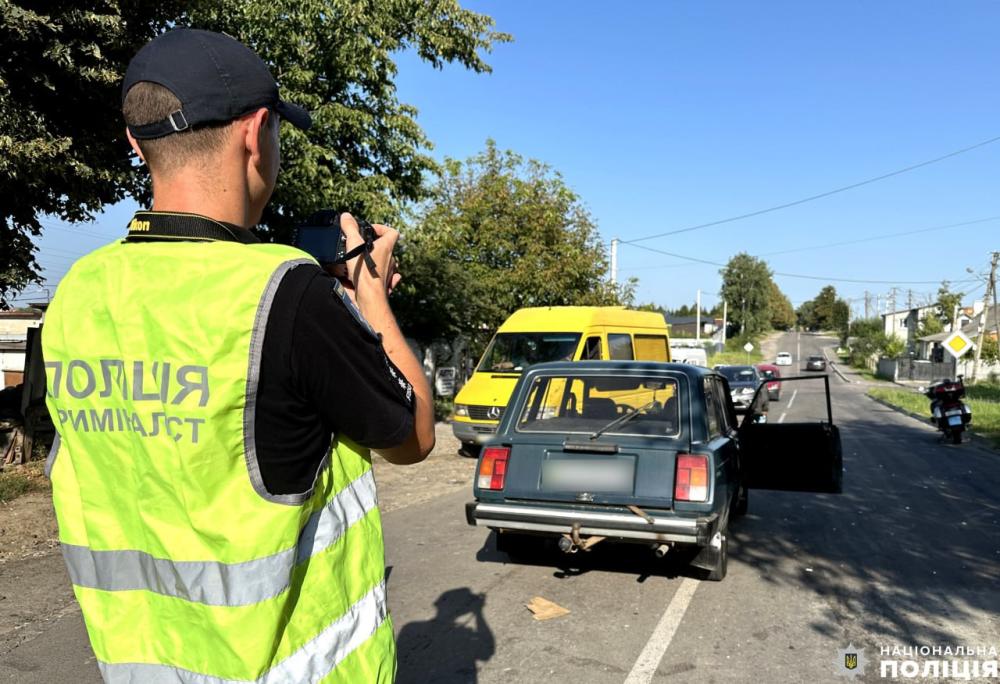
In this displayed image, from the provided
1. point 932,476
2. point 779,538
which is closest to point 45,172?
point 779,538

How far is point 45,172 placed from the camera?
24.1 feet

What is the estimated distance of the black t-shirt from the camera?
1.16 meters

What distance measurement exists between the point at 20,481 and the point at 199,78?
339 inches

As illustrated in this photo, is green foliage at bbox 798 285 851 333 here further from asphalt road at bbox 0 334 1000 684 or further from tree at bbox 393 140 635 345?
asphalt road at bbox 0 334 1000 684

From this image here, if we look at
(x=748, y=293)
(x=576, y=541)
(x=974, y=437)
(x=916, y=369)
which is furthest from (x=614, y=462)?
(x=748, y=293)

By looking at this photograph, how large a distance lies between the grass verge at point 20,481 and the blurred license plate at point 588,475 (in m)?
5.41

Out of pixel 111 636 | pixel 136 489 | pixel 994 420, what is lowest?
pixel 994 420

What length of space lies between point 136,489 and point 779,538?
6.77 meters

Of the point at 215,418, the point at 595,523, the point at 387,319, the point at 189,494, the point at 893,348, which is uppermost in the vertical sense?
the point at 387,319

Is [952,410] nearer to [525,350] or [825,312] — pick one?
[525,350]

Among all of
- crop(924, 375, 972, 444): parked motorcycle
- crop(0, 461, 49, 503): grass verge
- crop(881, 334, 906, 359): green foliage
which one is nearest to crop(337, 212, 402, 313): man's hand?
crop(0, 461, 49, 503): grass verge

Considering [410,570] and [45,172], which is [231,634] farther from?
[45,172]

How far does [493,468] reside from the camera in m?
5.57

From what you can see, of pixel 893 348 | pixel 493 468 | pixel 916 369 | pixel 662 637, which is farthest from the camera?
pixel 893 348
